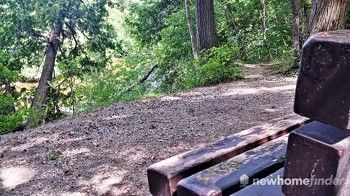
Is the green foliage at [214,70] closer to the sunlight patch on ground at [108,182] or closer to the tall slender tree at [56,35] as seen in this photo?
the tall slender tree at [56,35]

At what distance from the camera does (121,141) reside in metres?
4.87

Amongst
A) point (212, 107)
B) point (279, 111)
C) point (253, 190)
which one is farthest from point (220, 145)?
point (212, 107)

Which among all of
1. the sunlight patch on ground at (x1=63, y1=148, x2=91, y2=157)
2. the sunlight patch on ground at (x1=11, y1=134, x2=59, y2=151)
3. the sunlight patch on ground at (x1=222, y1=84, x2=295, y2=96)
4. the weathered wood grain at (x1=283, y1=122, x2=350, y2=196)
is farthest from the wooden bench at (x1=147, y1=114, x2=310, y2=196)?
the sunlight patch on ground at (x1=222, y1=84, x2=295, y2=96)

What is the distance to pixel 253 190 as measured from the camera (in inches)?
55.1

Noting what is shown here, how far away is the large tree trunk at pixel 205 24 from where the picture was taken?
1079cm

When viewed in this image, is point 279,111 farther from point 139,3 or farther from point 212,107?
point 139,3

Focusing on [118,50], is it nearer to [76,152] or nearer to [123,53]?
[123,53]

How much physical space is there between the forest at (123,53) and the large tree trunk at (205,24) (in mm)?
27

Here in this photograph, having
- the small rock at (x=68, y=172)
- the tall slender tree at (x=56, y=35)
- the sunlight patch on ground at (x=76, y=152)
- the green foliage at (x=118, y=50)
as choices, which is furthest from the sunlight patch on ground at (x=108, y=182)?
the tall slender tree at (x=56, y=35)

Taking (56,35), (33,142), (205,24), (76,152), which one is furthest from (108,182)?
(56,35)

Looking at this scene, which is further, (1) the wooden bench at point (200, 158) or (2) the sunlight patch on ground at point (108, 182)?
(2) the sunlight patch on ground at point (108, 182)

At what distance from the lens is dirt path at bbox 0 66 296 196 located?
3936mm

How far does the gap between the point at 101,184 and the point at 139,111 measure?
2.75 metres

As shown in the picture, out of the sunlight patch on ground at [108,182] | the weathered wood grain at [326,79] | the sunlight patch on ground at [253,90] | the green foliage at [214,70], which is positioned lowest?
the sunlight patch on ground at [108,182]
